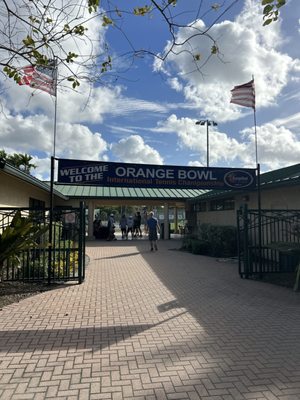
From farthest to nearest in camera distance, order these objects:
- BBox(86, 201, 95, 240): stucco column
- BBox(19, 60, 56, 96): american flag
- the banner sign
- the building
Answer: BBox(86, 201, 95, 240): stucco column
the building
the banner sign
BBox(19, 60, 56, 96): american flag

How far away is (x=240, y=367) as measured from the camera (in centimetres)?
372

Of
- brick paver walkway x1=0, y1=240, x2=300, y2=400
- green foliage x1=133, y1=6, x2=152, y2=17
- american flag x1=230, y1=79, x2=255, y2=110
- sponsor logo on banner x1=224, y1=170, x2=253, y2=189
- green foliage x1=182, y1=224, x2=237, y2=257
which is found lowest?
brick paver walkway x1=0, y1=240, x2=300, y2=400

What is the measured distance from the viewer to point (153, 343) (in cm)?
441

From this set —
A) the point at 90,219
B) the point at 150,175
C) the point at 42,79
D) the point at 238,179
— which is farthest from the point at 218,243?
the point at 90,219

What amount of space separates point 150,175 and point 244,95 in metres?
4.11

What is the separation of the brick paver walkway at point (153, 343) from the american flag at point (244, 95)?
6005mm

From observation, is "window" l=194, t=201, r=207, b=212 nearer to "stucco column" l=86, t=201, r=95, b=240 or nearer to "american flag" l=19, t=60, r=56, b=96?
"stucco column" l=86, t=201, r=95, b=240

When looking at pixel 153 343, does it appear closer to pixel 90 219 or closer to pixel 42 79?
pixel 42 79

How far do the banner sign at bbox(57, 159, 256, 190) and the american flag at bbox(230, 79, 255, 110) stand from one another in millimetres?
2170

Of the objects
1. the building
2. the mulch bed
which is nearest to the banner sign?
the building

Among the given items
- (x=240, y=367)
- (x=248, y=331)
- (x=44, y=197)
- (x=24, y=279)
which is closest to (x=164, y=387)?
(x=240, y=367)

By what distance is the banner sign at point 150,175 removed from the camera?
941 cm

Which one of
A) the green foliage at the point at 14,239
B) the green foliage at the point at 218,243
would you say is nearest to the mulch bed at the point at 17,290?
the green foliage at the point at 14,239

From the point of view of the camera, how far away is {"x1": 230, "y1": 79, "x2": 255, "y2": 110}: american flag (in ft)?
35.6
